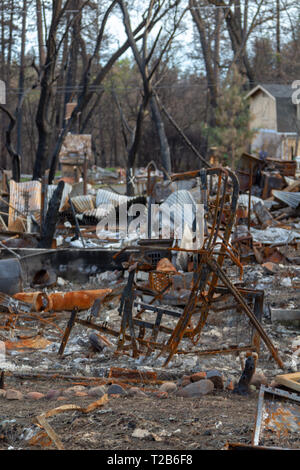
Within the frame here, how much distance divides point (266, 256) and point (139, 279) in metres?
2.59

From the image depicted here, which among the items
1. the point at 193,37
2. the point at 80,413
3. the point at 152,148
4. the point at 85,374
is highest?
the point at 193,37

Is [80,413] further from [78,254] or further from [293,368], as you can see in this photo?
[78,254]

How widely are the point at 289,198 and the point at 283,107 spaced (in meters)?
21.2

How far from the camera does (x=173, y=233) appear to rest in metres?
10.9

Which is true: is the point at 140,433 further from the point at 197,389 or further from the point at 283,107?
the point at 283,107

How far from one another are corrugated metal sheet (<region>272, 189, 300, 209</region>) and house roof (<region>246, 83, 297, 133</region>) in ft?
65.3

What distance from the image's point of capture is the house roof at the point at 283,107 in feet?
114

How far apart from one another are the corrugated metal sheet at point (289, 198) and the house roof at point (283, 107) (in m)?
19.9

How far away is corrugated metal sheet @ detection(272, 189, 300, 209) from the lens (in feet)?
50.4

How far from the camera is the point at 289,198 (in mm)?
15562

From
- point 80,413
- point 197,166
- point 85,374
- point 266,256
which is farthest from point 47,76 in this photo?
point 197,166

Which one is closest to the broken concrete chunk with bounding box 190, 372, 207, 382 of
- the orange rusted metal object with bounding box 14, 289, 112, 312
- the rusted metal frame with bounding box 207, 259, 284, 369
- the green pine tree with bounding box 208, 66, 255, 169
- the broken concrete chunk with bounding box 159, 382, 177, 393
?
the broken concrete chunk with bounding box 159, 382, 177, 393

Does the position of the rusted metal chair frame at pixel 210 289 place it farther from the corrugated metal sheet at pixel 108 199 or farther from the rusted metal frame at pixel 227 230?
the corrugated metal sheet at pixel 108 199

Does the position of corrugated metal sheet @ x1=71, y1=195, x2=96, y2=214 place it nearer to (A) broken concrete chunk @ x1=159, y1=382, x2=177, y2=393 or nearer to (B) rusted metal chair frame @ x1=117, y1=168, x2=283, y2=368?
(B) rusted metal chair frame @ x1=117, y1=168, x2=283, y2=368
